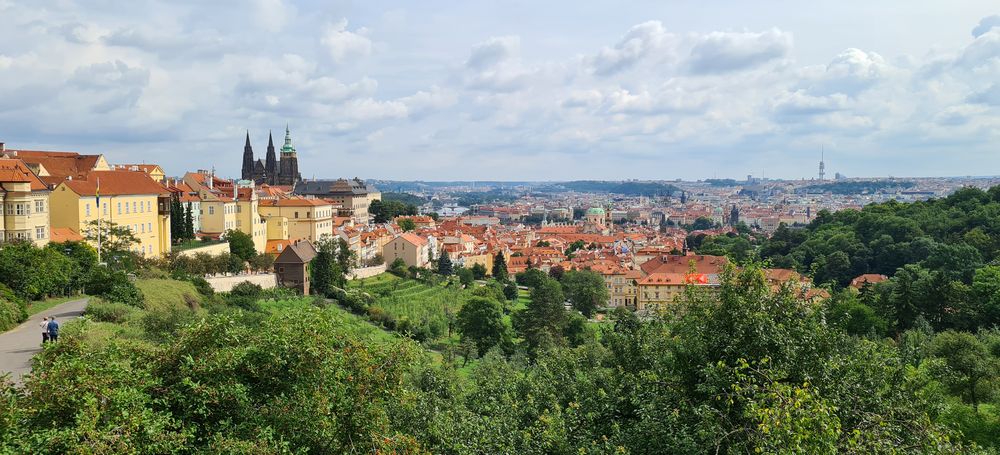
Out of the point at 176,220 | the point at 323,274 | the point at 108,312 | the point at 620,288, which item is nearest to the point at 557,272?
the point at 620,288

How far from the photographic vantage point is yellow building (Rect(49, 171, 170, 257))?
3008cm

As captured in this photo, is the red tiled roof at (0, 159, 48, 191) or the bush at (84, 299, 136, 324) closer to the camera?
the bush at (84, 299, 136, 324)

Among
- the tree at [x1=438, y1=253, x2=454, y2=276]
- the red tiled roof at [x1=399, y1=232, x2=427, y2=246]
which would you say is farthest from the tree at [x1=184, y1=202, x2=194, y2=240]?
the tree at [x1=438, y1=253, x2=454, y2=276]

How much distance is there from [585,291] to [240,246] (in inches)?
1026

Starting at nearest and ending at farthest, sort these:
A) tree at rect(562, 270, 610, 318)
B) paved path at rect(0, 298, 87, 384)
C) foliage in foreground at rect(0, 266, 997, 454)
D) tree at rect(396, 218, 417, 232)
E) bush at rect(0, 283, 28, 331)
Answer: foliage in foreground at rect(0, 266, 997, 454)
paved path at rect(0, 298, 87, 384)
bush at rect(0, 283, 28, 331)
tree at rect(562, 270, 610, 318)
tree at rect(396, 218, 417, 232)

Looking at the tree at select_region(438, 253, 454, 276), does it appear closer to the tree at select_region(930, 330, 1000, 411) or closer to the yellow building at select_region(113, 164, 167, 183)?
the yellow building at select_region(113, 164, 167, 183)

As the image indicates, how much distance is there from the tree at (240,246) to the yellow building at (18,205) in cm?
1470

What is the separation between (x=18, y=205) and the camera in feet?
84.8

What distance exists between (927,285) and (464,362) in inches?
870

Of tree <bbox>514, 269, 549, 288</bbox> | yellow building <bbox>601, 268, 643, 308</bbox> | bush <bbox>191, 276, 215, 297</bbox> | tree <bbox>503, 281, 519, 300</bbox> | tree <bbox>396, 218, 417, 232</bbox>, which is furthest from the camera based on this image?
tree <bbox>396, 218, 417, 232</bbox>

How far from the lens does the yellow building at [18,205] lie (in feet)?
84.2

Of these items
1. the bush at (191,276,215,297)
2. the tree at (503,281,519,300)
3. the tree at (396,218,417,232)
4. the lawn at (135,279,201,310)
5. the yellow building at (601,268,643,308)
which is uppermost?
the lawn at (135,279,201,310)

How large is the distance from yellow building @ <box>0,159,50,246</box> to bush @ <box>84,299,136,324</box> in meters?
7.70

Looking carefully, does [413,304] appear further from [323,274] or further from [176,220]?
[176,220]
